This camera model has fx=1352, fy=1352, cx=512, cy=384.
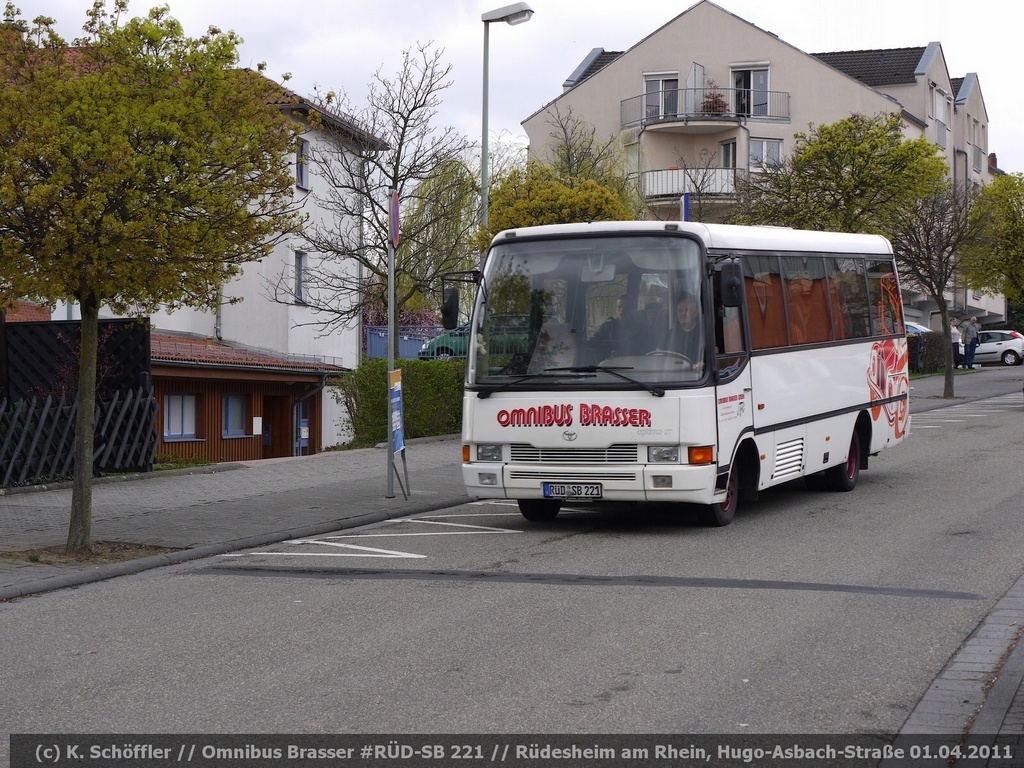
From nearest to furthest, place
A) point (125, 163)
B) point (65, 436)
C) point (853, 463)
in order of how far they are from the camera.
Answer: point (125, 163) → point (853, 463) → point (65, 436)

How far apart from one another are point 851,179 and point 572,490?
2159 centimetres

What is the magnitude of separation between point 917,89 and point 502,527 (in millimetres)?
52917

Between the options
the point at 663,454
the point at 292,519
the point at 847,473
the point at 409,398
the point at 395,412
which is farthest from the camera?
the point at 409,398

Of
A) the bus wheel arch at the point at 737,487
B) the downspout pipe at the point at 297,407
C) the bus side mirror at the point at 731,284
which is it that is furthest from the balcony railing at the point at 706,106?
the bus side mirror at the point at 731,284

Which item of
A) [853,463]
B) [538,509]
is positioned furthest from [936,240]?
[538,509]

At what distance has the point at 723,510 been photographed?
12859 mm

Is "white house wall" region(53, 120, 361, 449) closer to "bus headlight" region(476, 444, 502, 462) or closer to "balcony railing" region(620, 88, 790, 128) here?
"balcony railing" region(620, 88, 790, 128)

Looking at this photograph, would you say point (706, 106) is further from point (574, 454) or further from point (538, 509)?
point (574, 454)

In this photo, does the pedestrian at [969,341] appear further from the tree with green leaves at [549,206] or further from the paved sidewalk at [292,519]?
the paved sidewalk at [292,519]

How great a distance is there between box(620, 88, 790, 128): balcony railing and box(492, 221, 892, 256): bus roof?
3624cm

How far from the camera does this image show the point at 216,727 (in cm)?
592

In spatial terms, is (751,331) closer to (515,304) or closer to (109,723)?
(515,304)

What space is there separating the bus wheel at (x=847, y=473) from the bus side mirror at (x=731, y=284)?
13.9ft

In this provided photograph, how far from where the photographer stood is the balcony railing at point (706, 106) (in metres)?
51.4
